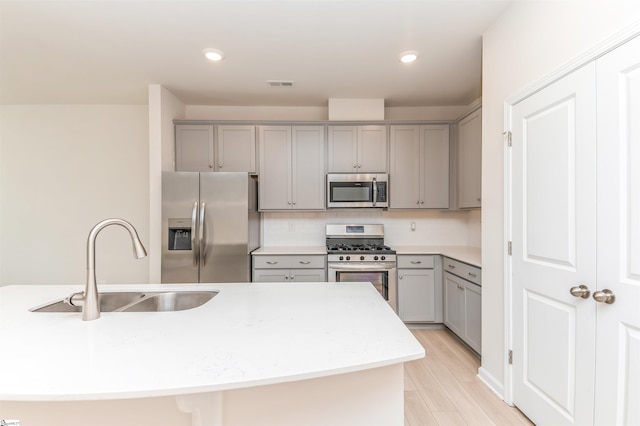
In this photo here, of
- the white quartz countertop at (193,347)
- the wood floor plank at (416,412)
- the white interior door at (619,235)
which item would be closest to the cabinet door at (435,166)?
the wood floor plank at (416,412)

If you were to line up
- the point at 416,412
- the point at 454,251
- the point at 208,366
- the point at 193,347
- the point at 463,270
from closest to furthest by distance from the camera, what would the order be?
the point at 208,366 < the point at 193,347 < the point at 416,412 < the point at 463,270 < the point at 454,251

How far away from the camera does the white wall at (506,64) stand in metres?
1.48

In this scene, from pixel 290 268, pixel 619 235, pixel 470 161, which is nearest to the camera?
pixel 619 235

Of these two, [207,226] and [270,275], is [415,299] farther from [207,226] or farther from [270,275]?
[207,226]

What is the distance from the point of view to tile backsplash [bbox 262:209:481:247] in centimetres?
398

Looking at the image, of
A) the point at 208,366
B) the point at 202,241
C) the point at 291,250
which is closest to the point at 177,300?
the point at 208,366

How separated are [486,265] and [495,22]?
70.3 inches

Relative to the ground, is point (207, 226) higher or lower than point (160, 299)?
higher

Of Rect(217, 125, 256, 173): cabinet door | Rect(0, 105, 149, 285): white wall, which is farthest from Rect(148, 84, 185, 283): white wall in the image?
Rect(0, 105, 149, 285): white wall

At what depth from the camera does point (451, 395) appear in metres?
2.18

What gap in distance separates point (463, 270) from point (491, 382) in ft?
3.16

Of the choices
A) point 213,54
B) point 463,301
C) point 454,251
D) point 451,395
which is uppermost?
point 213,54

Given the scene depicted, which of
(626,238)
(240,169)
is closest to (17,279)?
(240,169)

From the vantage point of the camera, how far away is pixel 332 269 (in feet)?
11.0
